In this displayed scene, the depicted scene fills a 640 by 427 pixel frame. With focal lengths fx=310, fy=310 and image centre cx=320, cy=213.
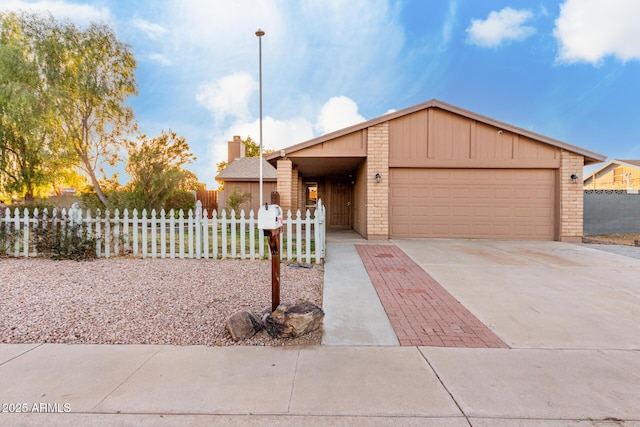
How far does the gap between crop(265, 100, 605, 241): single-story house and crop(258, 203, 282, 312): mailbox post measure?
697 centimetres

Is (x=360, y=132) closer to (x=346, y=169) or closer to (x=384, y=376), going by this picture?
(x=346, y=169)

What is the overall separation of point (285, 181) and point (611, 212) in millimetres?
13035

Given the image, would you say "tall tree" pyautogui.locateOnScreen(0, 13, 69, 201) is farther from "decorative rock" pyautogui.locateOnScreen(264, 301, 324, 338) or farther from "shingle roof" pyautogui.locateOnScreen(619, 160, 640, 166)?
"shingle roof" pyautogui.locateOnScreen(619, 160, 640, 166)

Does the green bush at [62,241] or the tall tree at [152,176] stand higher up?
the tall tree at [152,176]

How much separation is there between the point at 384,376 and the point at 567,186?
10844mm

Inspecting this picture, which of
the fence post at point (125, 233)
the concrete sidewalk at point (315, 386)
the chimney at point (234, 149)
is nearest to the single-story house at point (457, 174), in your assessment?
the fence post at point (125, 233)

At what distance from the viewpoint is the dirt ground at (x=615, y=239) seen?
10.2 meters

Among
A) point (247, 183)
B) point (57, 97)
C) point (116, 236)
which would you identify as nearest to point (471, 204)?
point (116, 236)

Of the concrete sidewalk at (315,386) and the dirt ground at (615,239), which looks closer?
the concrete sidewalk at (315,386)

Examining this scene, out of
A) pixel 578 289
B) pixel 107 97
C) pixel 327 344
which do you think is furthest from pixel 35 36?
pixel 578 289

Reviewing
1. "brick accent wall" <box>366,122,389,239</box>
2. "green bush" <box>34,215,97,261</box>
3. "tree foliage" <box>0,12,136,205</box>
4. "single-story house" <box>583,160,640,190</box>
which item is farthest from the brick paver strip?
"single-story house" <box>583,160,640,190</box>

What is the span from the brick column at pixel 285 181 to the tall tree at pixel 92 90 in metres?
9.13

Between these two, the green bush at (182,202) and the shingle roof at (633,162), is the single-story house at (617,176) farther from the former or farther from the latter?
the green bush at (182,202)

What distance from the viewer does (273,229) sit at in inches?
128
